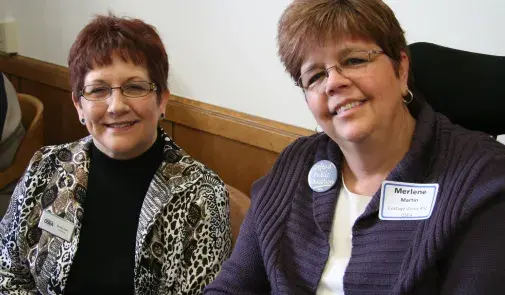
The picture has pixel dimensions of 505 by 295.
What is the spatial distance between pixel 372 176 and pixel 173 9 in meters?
1.61

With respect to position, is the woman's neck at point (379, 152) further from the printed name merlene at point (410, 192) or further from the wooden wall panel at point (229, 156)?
the wooden wall panel at point (229, 156)

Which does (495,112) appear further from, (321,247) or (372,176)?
(321,247)

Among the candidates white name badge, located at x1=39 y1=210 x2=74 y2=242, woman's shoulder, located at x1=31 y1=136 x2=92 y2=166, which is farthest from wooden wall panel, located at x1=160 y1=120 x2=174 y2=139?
white name badge, located at x1=39 y1=210 x2=74 y2=242

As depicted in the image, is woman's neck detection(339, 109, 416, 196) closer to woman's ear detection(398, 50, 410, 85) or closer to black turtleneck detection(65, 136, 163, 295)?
woman's ear detection(398, 50, 410, 85)

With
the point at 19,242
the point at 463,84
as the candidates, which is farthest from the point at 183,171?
the point at 463,84

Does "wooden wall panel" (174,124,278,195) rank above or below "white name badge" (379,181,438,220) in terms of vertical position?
below

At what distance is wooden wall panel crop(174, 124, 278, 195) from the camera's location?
8.13 feet

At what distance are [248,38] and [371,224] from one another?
1268mm

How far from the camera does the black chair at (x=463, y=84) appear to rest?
1.39 m

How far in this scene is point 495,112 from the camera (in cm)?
139

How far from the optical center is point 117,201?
1.80 m

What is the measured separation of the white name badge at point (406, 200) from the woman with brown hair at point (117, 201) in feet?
1.84

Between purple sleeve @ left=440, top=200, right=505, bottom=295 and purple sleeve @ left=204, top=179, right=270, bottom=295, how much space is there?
1.65 ft

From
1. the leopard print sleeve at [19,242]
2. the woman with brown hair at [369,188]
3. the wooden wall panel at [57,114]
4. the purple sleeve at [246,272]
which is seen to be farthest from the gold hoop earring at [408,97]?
the wooden wall panel at [57,114]
